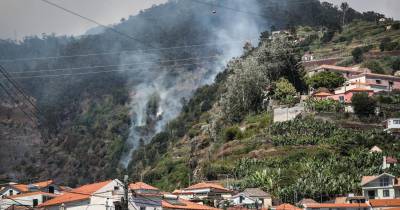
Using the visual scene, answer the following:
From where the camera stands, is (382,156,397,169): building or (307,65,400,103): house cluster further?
(307,65,400,103): house cluster

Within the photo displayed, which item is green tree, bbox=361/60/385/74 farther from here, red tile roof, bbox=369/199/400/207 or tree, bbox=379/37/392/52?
red tile roof, bbox=369/199/400/207

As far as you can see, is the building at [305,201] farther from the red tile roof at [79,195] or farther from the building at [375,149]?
the red tile roof at [79,195]

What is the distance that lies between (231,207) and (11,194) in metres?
22.2

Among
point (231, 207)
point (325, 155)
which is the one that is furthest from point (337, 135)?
point (231, 207)

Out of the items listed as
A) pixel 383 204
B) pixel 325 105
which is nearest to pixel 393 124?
pixel 325 105

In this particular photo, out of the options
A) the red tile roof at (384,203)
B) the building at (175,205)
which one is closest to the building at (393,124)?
the red tile roof at (384,203)

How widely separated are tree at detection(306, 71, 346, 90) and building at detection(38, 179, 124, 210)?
237ft

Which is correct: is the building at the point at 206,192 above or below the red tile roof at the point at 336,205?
above

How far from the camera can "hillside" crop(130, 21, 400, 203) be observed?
315 ft

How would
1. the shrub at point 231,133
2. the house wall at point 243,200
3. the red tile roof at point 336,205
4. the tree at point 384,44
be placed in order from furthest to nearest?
the tree at point 384,44
the shrub at point 231,133
the house wall at point 243,200
the red tile roof at point 336,205

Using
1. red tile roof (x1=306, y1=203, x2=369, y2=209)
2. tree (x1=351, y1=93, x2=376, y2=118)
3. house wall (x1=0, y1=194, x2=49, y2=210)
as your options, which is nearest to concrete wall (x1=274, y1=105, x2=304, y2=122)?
tree (x1=351, y1=93, x2=376, y2=118)

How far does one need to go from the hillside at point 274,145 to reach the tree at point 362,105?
111 centimetres

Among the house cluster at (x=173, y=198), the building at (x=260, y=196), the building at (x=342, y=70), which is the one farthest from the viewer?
the building at (x=342, y=70)

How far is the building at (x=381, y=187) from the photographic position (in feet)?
295
